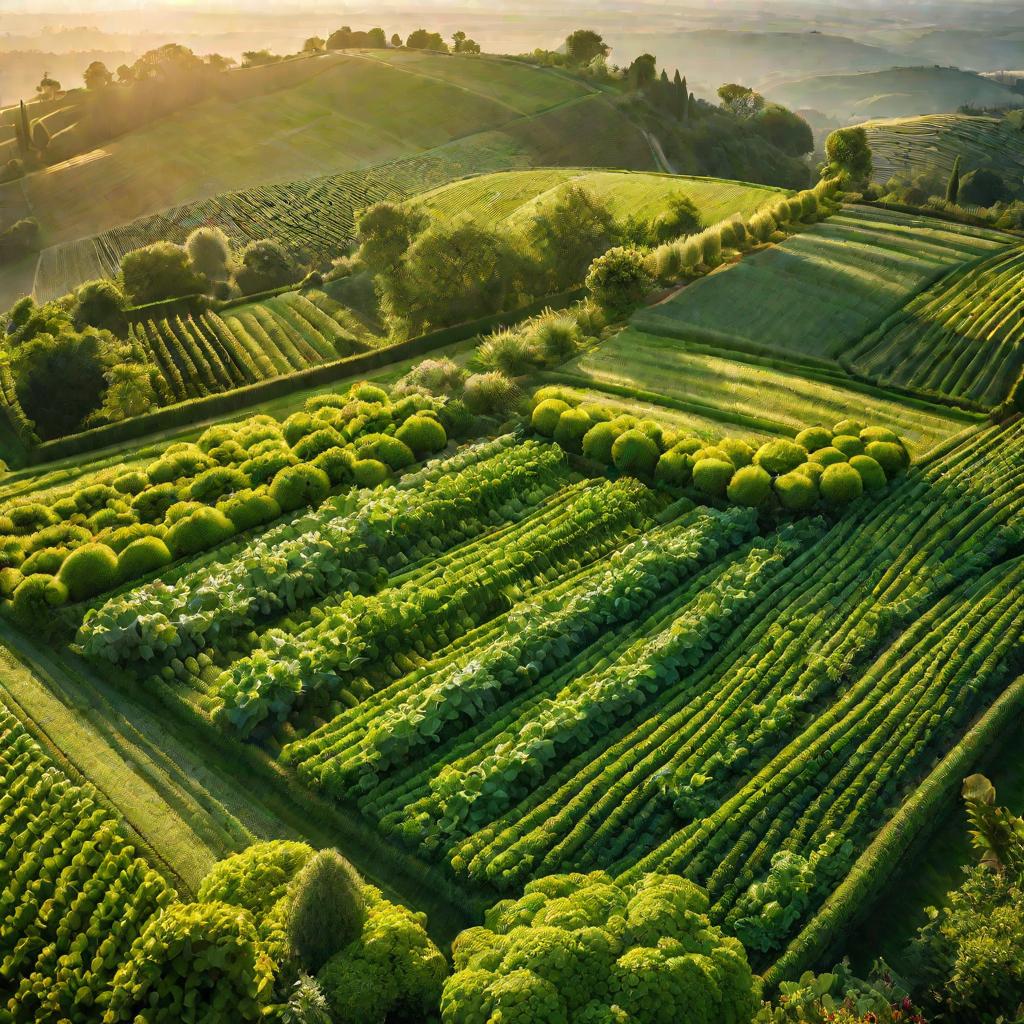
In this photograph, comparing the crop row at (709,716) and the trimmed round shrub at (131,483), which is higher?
the trimmed round shrub at (131,483)

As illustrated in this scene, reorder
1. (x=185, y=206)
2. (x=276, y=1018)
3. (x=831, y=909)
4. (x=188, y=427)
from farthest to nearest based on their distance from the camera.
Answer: (x=185, y=206)
(x=188, y=427)
(x=831, y=909)
(x=276, y=1018)

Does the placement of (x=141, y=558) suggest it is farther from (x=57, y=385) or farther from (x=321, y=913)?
(x=57, y=385)

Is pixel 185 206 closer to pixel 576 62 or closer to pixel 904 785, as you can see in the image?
pixel 576 62

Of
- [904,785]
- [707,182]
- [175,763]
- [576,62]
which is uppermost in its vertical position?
[576,62]

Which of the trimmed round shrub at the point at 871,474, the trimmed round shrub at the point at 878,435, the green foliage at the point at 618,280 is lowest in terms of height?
the trimmed round shrub at the point at 871,474

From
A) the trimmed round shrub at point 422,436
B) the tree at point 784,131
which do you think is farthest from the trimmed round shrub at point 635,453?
the tree at point 784,131

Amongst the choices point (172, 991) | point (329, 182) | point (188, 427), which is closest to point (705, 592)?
point (172, 991)

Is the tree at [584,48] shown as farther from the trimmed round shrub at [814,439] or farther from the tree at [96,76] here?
the trimmed round shrub at [814,439]

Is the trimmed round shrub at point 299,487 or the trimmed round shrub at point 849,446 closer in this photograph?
the trimmed round shrub at point 299,487
